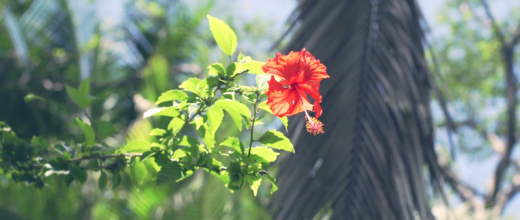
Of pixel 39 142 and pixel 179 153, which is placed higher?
pixel 179 153

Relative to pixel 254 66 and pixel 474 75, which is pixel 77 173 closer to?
pixel 254 66

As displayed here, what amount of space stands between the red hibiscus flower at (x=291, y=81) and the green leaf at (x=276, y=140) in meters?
0.08

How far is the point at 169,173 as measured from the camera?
1.20 metres

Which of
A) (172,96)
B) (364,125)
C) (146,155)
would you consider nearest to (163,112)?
(172,96)

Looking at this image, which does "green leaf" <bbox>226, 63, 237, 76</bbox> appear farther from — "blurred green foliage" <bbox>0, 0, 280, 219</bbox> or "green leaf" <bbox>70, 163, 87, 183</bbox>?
"blurred green foliage" <bbox>0, 0, 280, 219</bbox>

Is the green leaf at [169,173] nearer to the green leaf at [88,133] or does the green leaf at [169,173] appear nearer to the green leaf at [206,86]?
the green leaf at [206,86]

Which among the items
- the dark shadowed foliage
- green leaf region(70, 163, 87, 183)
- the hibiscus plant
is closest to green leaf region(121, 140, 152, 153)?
the hibiscus plant

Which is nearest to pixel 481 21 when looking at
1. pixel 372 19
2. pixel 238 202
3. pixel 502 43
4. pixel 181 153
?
pixel 502 43

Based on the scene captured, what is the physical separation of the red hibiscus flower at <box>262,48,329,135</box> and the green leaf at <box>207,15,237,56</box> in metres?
0.09

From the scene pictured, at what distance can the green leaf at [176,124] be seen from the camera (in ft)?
4.01

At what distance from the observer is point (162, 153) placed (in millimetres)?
1271

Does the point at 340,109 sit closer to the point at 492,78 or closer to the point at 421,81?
the point at 421,81

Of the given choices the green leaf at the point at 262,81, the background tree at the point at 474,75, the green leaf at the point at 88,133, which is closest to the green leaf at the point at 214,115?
the green leaf at the point at 262,81

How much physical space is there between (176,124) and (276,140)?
267 millimetres
